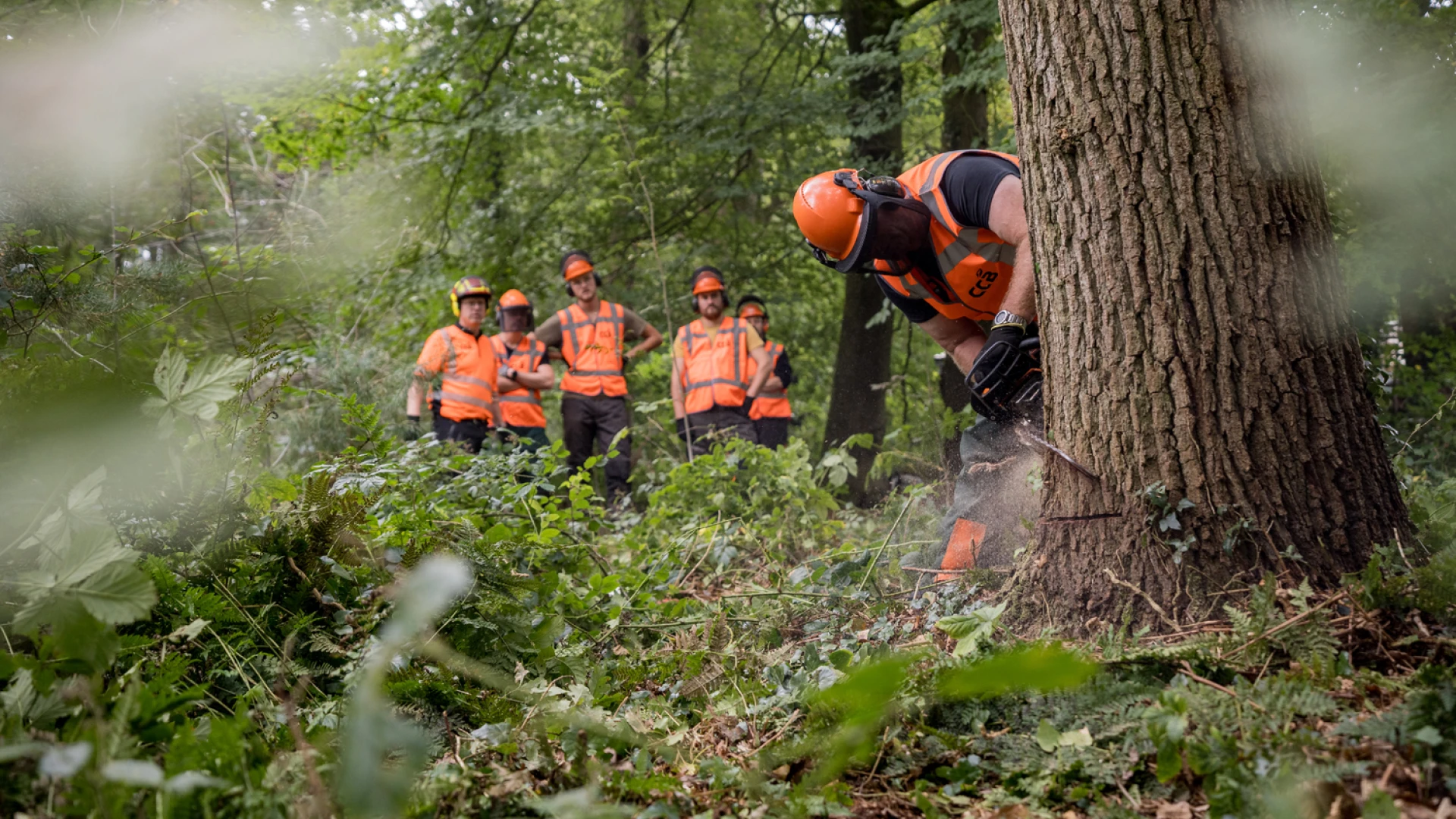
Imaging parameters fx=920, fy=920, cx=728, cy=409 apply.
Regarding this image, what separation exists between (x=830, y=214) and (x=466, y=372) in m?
5.05

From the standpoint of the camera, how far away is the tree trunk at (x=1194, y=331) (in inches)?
92.3

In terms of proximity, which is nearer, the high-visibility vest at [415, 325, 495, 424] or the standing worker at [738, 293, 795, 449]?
the high-visibility vest at [415, 325, 495, 424]

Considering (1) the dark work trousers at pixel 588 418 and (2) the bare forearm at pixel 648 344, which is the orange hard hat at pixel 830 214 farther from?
(2) the bare forearm at pixel 648 344

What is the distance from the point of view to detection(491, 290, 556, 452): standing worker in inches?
326

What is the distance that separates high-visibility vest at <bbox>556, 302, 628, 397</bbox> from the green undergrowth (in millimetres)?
5173

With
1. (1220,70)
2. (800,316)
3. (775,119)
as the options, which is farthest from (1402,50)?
(800,316)

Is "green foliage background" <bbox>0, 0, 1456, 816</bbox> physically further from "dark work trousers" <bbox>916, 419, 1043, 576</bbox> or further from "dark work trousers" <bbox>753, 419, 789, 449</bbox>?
"dark work trousers" <bbox>753, 419, 789, 449</bbox>

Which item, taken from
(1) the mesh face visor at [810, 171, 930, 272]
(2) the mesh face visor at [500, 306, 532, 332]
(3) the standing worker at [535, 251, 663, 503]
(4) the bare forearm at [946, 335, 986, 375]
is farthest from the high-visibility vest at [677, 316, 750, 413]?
(1) the mesh face visor at [810, 171, 930, 272]

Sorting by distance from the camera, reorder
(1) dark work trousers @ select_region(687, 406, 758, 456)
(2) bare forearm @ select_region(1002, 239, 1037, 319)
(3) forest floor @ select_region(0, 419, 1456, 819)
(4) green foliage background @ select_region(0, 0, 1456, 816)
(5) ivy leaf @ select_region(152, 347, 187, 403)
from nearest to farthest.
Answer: (3) forest floor @ select_region(0, 419, 1456, 819) → (4) green foliage background @ select_region(0, 0, 1456, 816) → (5) ivy leaf @ select_region(152, 347, 187, 403) → (2) bare forearm @ select_region(1002, 239, 1037, 319) → (1) dark work trousers @ select_region(687, 406, 758, 456)

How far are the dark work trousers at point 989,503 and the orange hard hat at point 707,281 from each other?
4.87 m

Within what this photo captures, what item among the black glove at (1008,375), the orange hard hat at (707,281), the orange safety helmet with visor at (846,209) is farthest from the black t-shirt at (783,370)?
the black glove at (1008,375)

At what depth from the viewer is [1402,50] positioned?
4590 mm

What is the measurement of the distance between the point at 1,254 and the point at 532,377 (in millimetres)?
5752

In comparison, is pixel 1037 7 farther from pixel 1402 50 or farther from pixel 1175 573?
pixel 1402 50
